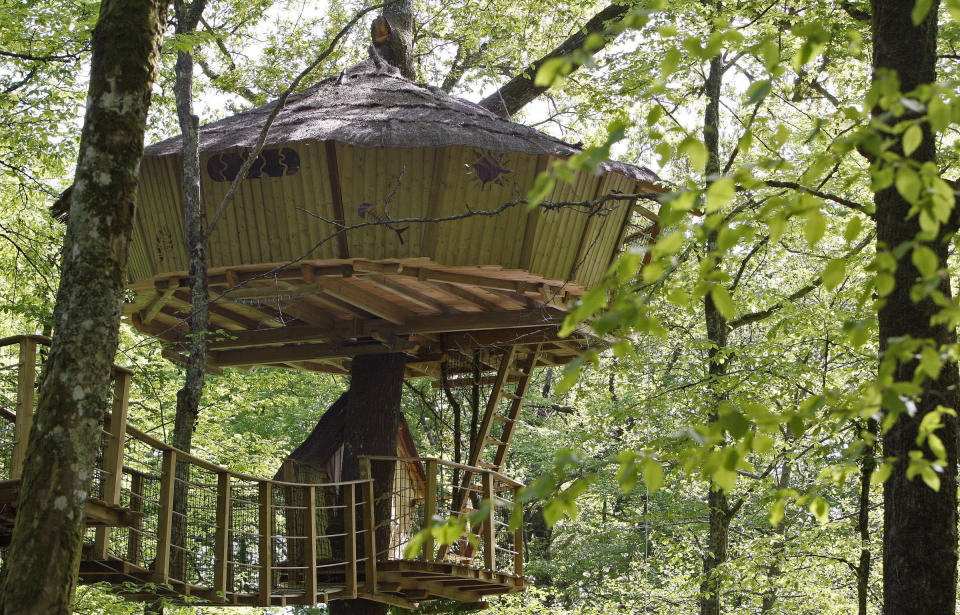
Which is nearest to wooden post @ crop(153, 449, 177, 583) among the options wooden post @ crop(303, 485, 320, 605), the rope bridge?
the rope bridge

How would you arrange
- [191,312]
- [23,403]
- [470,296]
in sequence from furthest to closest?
[470,296] → [191,312] → [23,403]

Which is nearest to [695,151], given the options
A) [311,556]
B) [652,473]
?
[652,473]

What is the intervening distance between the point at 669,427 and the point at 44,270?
10780mm

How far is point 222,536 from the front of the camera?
771 cm

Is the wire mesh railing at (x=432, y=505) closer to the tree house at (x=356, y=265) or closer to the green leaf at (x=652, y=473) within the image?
the tree house at (x=356, y=265)

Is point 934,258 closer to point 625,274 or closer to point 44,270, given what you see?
point 625,274

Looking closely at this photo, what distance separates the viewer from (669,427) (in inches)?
666

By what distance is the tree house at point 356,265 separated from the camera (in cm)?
842

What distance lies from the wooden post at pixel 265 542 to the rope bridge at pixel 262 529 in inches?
0.5

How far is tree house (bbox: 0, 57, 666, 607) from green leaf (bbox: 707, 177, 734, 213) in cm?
503

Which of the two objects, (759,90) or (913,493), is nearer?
(759,90)

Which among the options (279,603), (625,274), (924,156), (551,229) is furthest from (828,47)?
(625,274)

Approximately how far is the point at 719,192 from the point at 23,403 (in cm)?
496

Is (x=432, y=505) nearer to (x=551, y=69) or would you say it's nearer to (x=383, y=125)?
(x=383, y=125)
